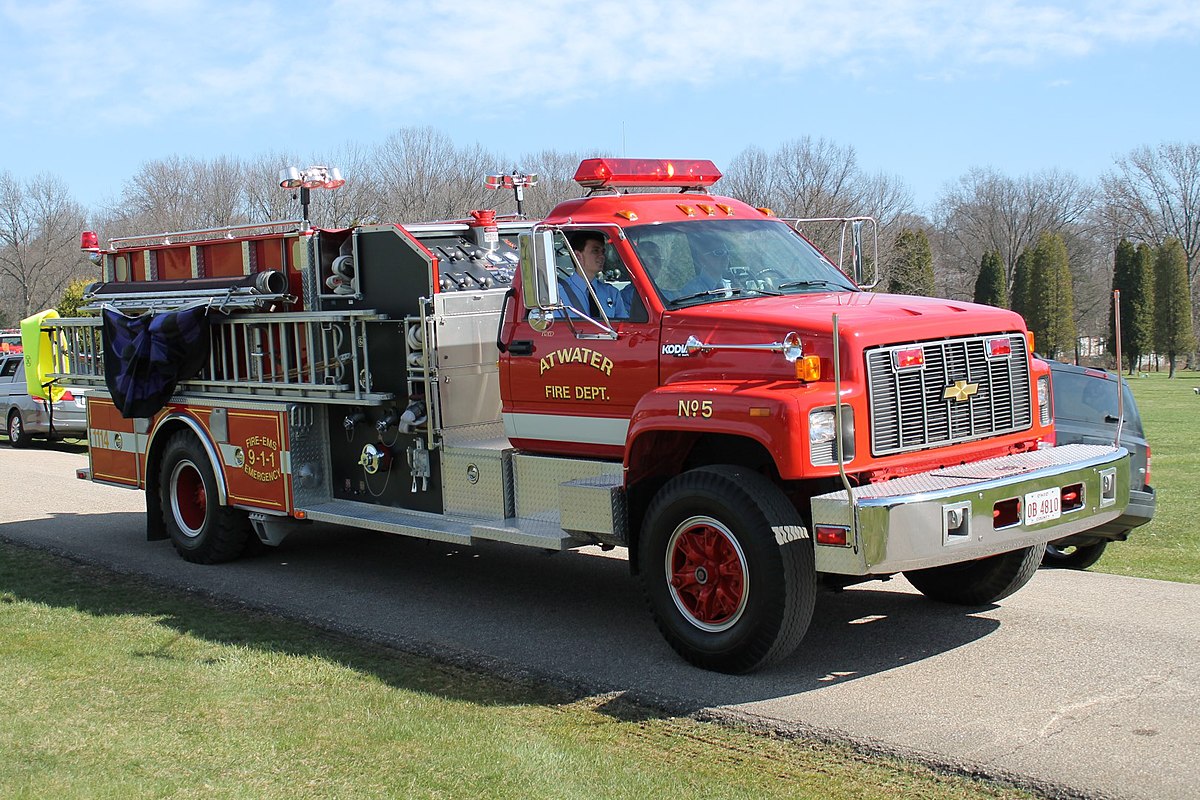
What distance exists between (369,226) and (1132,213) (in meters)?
84.7

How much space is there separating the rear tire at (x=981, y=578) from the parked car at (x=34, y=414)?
17769 millimetres

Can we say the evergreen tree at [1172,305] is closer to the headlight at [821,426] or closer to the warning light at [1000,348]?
the warning light at [1000,348]

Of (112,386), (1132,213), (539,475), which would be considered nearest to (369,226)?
(539,475)

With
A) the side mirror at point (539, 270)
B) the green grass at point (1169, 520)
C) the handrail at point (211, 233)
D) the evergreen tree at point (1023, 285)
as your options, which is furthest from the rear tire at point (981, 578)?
the evergreen tree at point (1023, 285)

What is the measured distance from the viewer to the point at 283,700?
636cm

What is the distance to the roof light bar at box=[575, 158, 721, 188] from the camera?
7969 millimetres

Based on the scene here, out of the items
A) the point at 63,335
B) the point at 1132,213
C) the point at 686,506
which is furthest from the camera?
the point at 1132,213

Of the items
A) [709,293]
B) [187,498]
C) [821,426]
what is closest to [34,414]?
[187,498]

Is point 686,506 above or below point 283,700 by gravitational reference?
above

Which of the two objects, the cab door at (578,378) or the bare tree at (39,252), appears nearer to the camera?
the cab door at (578,378)

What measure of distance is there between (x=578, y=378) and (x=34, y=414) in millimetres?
18348

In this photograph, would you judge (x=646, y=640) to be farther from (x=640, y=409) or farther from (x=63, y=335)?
(x=63, y=335)

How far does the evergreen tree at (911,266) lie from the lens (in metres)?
48.3

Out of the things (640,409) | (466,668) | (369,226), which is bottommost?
(466,668)
